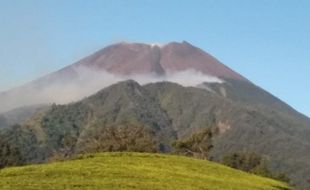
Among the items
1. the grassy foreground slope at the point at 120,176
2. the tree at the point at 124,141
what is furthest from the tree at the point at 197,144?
the grassy foreground slope at the point at 120,176

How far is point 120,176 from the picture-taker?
83.6 ft

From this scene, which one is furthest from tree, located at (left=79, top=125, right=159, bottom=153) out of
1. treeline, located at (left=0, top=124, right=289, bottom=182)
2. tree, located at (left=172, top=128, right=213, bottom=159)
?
Answer: tree, located at (left=172, top=128, right=213, bottom=159)

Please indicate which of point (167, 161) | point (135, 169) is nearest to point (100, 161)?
point (135, 169)

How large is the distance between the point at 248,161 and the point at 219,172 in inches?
3080

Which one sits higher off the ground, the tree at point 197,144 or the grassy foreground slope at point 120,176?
the tree at point 197,144

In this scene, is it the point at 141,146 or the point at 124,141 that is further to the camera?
the point at 124,141

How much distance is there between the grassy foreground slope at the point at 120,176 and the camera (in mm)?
22109

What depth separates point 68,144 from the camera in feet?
375

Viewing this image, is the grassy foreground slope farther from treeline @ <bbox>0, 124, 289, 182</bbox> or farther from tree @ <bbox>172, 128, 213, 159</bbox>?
tree @ <bbox>172, 128, 213, 159</bbox>

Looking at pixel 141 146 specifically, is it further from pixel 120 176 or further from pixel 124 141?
pixel 120 176

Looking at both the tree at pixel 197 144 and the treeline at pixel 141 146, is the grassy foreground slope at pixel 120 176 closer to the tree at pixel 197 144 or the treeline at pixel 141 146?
the treeline at pixel 141 146

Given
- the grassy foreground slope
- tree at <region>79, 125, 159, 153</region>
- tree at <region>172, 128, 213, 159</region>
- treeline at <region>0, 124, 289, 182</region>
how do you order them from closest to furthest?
the grassy foreground slope
tree at <region>79, 125, 159, 153</region>
treeline at <region>0, 124, 289, 182</region>
tree at <region>172, 128, 213, 159</region>

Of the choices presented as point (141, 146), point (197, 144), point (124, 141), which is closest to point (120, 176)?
point (141, 146)

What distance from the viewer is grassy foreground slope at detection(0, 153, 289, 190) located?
22109 millimetres
